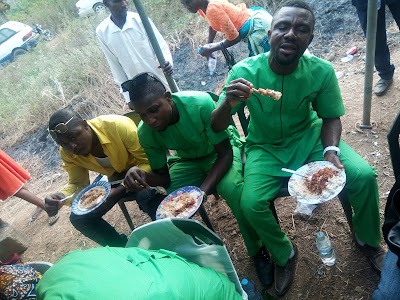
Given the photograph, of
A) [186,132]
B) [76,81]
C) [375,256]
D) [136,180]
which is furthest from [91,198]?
[76,81]

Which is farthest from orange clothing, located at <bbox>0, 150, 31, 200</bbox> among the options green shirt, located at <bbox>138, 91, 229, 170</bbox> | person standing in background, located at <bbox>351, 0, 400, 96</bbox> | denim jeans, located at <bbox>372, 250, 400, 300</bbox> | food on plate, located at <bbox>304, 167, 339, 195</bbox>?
person standing in background, located at <bbox>351, 0, 400, 96</bbox>

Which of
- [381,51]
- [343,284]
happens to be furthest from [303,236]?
[381,51]

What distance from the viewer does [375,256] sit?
2010 millimetres

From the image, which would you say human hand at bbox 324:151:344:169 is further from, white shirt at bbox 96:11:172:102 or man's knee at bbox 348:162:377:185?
white shirt at bbox 96:11:172:102

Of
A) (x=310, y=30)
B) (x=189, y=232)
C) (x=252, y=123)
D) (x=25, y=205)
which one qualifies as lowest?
(x=25, y=205)

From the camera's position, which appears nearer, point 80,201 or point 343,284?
point 343,284

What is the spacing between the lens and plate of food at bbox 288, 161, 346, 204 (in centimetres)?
177

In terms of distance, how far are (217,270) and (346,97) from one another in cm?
282

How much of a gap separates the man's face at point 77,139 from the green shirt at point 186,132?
1.21 feet

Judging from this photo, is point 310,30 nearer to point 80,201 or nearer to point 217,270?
point 217,270

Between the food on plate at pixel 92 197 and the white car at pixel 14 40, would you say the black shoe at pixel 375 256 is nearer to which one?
the food on plate at pixel 92 197

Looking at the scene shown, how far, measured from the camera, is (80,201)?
7.92 feet

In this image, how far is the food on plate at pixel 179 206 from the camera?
199cm

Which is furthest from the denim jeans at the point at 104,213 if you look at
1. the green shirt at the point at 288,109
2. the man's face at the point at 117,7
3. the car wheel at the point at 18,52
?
the car wheel at the point at 18,52
